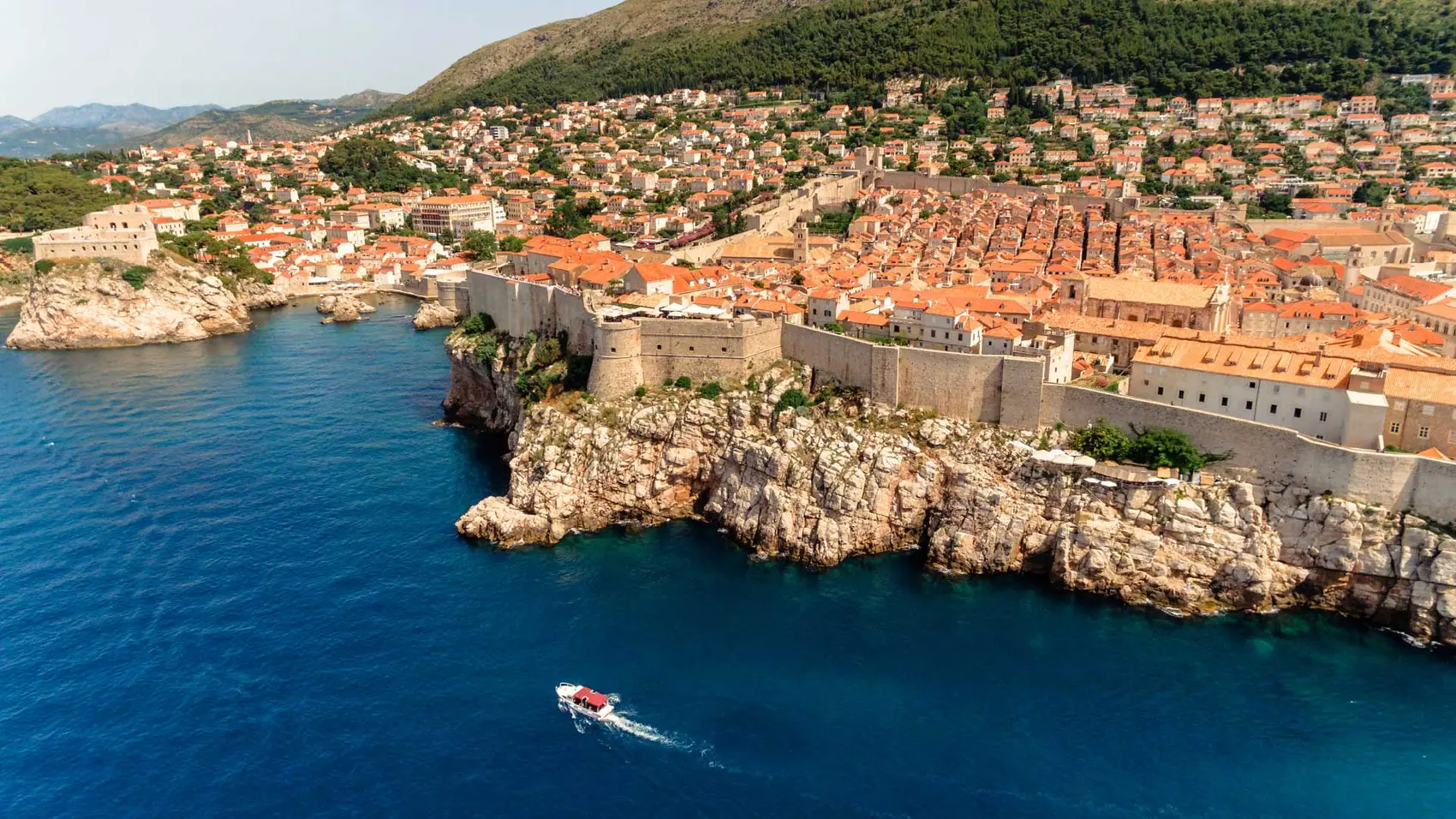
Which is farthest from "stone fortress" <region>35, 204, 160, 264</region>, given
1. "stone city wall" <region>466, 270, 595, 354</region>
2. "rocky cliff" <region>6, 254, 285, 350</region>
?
"stone city wall" <region>466, 270, 595, 354</region>

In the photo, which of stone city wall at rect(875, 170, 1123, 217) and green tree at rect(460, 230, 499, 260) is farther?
green tree at rect(460, 230, 499, 260)

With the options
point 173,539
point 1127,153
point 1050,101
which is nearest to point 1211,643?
point 173,539

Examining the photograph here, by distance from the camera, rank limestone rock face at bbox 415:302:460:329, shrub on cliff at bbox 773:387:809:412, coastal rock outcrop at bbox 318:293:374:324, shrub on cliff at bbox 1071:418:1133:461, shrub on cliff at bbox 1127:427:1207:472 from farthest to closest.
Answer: coastal rock outcrop at bbox 318:293:374:324
limestone rock face at bbox 415:302:460:329
shrub on cliff at bbox 773:387:809:412
shrub on cliff at bbox 1071:418:1133:461
shrub on cliff at bbox 1127:427:1207:472

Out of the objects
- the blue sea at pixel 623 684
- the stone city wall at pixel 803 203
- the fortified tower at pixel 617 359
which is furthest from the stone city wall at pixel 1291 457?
the stone city wall at pixel 803 203

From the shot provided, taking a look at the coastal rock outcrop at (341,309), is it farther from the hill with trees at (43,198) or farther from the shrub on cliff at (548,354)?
the shrub on cliff at (548,354)

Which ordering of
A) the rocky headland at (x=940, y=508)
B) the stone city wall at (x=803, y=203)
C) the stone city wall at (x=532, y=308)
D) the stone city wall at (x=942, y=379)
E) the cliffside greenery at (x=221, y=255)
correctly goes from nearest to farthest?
the rocky headland at (x=940, y=508), the stone city wall at (x=942, y=379), the stone city wall at (x=532, y=308), the stone city wall at (x=803, y=203), the cliffside greenery at (x=221, y=255)

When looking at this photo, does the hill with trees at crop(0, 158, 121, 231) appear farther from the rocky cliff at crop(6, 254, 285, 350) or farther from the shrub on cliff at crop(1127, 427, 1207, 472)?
the shrub on cliff at crop(1127, 427, 1207, 472)
